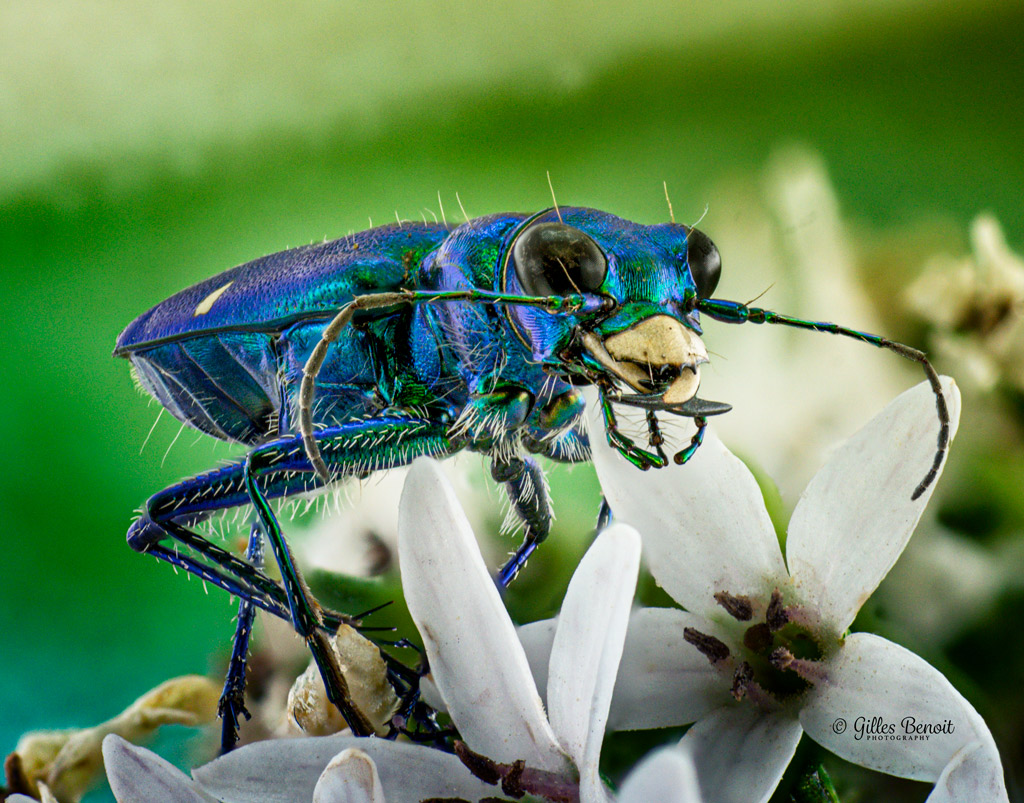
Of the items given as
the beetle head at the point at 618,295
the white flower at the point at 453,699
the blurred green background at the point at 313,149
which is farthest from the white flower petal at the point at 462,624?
the blurred green background at the point at 313,149

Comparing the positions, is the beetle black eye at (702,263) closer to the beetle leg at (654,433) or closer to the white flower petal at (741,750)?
the beetle leg at (654,433)

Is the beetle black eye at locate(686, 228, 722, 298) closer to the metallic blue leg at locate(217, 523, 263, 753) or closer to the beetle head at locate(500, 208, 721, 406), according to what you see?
the beetle head at locate(500, 208, 721, 406)

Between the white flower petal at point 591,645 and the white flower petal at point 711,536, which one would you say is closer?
the white flower petal at point 591,645

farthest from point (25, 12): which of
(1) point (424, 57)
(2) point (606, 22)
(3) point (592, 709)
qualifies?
(3) point (592, 709)

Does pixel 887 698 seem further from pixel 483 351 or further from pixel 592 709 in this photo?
pixel 483 351

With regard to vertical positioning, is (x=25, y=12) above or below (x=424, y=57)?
above

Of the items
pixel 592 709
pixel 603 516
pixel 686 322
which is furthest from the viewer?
pixel 603 516

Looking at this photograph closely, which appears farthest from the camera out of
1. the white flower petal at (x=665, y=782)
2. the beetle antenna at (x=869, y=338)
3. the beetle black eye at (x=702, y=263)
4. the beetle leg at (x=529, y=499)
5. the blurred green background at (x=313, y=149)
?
the blurred green background at (x=313, y=149)

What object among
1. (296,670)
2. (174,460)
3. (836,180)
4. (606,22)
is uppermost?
(606,22)
